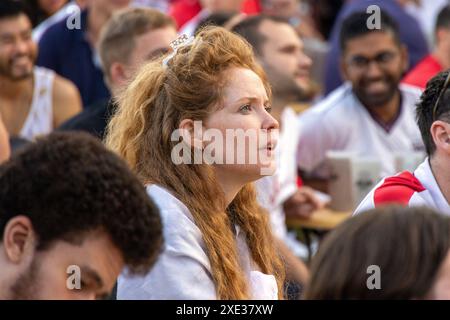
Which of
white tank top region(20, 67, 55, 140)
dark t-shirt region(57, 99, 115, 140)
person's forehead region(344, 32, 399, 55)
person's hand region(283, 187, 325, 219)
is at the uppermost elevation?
person's forehead region(344, 32, 399, 55)

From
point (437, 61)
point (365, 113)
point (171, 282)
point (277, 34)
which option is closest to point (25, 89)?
point (277, 34)

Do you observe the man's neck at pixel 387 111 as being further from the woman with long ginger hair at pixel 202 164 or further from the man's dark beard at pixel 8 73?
the woman with long ginger hair at pixel 202 164

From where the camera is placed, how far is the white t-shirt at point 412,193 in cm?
254

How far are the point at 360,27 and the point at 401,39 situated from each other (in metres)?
0.91

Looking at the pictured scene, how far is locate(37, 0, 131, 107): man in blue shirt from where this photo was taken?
516 cm

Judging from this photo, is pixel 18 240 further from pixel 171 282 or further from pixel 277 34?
pixel 277 34

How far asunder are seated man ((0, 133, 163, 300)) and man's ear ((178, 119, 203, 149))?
77 cm

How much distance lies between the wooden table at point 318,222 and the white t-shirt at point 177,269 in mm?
2052

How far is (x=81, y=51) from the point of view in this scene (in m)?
5.23

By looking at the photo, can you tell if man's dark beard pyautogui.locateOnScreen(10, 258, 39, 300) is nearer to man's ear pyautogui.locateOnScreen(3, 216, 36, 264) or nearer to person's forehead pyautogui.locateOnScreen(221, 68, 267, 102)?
man's ear pyautogui.locateOnScreen(3, 216, 36, 264)

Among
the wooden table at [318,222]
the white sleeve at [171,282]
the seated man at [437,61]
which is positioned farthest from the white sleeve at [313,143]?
the white sleeve at [171,282]

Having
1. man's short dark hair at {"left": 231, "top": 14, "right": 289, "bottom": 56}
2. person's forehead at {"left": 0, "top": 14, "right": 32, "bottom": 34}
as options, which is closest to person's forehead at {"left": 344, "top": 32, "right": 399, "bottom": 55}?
man's short dark hair at {"left": 231, "top": 14, "right": 289, "bottom": 56}

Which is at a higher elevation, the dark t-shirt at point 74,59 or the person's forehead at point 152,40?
the dark t-shirt at point 74,59
